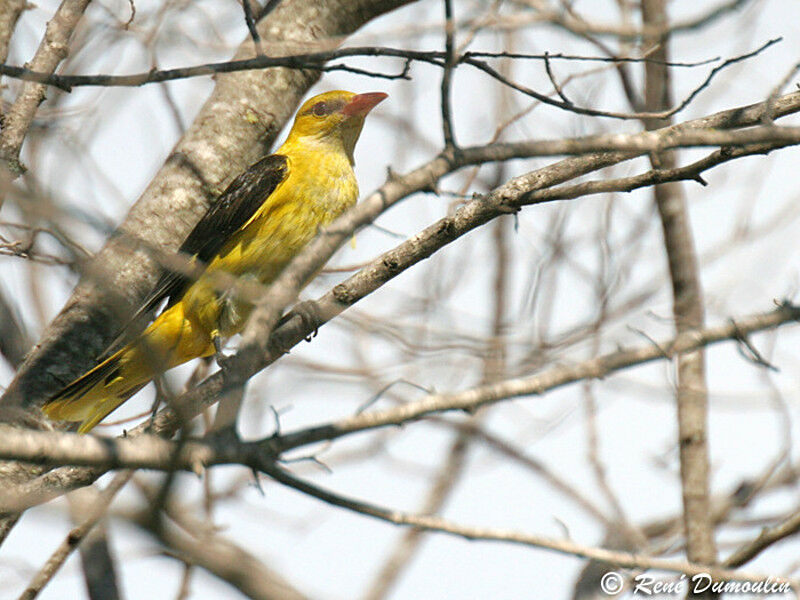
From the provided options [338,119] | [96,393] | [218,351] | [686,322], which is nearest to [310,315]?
[218,351]

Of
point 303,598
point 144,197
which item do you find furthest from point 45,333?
point 303,598

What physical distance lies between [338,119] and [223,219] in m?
1.14

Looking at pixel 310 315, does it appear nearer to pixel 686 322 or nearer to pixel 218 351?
pixel 218 351

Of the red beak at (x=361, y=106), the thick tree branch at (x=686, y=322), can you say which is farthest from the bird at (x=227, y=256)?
the thick tree branch at (x=686, y=322)

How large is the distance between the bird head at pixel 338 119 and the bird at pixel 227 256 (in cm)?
33

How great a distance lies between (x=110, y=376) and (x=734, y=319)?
276cm

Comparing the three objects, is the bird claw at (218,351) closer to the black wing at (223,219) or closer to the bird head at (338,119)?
the black wing at (223,219)

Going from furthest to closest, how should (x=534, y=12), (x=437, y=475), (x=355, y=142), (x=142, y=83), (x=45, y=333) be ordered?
(x=437, y=475)
(x=355, y=142)
(x=534, y=12)
(x=45, y=333)
(x=142, y=83)

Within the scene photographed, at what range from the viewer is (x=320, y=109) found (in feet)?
16.7

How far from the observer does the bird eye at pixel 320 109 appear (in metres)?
5.07

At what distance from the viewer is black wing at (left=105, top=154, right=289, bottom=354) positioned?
3932 mm

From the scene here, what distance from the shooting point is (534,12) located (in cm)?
379

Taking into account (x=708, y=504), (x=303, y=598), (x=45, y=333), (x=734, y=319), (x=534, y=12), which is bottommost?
(x=303, y=598)

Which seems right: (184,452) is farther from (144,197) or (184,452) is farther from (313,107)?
(313,107)
